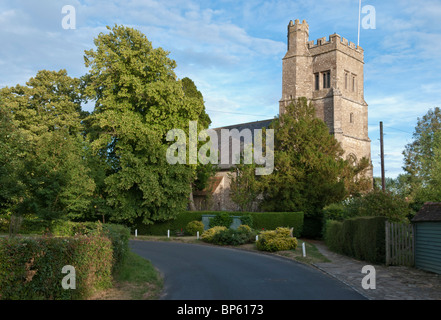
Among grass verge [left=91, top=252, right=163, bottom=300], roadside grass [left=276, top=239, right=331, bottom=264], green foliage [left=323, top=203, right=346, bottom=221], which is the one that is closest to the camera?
grass verge [left=91, top=252, right=163, bottom=300]

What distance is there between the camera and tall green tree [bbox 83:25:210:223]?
101 feet

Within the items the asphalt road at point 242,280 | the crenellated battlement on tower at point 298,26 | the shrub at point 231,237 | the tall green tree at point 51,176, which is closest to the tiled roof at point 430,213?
the asphalt road at point 242,280

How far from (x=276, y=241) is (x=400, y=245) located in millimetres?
7436

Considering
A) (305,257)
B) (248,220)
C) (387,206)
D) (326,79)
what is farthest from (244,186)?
(326,79)

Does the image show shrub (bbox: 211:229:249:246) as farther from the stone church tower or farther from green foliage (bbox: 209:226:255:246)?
the stone church tower

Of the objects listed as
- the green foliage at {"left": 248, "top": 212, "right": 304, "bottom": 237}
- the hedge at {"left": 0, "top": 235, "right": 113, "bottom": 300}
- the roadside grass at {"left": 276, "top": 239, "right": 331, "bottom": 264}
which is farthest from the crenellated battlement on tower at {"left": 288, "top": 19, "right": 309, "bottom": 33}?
→ the hedge at {"left": 0, "top": 235, "right": 113, "bottom": 300}

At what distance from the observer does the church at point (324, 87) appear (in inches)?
1813

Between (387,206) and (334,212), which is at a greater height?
(387,206)

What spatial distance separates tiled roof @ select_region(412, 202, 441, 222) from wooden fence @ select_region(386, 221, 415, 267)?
706 millimetres

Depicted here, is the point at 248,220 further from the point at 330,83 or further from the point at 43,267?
the point at 43,267

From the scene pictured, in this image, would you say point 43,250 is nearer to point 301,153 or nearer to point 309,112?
point 301,153

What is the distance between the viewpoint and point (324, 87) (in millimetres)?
47531

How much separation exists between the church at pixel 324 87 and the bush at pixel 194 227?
12.5 metres
